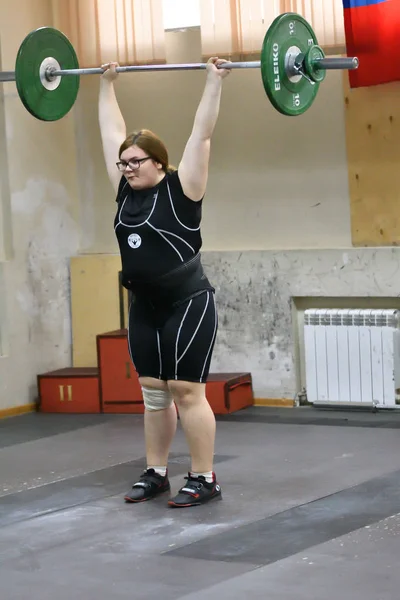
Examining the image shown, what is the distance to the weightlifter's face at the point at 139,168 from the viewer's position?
3742 millimetres

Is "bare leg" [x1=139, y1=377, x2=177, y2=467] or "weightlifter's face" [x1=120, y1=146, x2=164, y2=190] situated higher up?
"weightlifter's face" [x1=120, y1=146, x2=164, y2=190]

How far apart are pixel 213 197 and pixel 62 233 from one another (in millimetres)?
935

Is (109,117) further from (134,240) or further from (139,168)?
(134,240)

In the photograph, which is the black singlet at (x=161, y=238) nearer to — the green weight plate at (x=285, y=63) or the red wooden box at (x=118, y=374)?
the green weight plate at (x=285, y=63)

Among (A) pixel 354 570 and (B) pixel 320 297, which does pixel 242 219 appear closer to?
(B) pixel 320 297

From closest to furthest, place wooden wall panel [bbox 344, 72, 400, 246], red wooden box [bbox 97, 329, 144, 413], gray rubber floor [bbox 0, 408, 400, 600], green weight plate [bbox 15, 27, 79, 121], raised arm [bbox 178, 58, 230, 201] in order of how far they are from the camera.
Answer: gray rubber floor [bbox 0, 408, 400, 600]
raised arm [bbox 178, 58, 230, 201]
green weight plate [bbox 15, 27, 79, 121]
wooden wall panel [bbox 344, 72, 400, 246]
red wooden box [bbox 97, 329, 144, 413]

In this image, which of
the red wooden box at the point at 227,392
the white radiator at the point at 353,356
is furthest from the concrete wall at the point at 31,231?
the white radiator at the point at 353,356

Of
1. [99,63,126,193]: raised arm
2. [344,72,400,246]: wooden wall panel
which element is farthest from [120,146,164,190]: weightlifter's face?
[344,72,400,246]: wooden wall panel

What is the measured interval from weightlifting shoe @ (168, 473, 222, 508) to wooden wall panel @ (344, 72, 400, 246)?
213cm

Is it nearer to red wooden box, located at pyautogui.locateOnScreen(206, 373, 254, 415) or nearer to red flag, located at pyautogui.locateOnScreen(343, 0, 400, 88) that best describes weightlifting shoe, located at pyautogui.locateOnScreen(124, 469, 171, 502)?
red wooden box, located at pyautogui.locateOnScreen(206, 373, 254, 415)

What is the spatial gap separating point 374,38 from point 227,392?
1896 millimetres

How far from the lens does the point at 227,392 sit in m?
5.75

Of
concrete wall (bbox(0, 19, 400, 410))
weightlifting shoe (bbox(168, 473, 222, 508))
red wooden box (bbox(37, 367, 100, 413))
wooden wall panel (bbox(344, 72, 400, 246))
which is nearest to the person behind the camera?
weightlifting shoe (bbox(168, 473, 222, 508))

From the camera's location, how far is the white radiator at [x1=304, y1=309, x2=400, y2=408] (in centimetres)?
555
